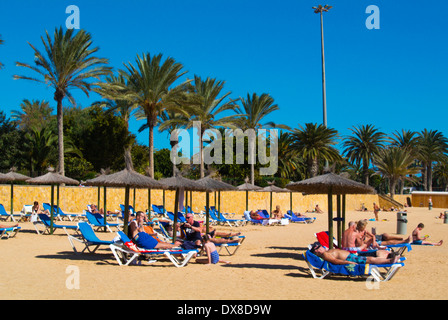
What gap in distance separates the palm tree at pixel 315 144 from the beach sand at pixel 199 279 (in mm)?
31041

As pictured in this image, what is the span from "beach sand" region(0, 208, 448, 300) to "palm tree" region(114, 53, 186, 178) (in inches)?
639

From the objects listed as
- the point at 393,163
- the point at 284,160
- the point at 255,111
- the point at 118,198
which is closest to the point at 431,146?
the point at 393,163

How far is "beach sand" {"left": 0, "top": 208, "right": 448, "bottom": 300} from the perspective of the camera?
659 centimetres

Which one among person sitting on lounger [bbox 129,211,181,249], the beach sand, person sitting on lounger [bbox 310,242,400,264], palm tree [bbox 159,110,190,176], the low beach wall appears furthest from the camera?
palm tree [bbox 159,110,190,176]

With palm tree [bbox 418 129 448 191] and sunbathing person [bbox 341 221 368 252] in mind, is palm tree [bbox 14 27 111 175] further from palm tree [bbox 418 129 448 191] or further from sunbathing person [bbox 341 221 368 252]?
palm tree [bbox 418 129 448 191]

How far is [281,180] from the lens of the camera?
42438mm

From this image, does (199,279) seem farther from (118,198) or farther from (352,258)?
(118,198)

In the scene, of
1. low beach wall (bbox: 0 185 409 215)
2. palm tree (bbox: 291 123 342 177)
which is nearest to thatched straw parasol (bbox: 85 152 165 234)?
low beach wall (bbox: 0 185 409 215)

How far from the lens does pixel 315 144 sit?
1677 inches

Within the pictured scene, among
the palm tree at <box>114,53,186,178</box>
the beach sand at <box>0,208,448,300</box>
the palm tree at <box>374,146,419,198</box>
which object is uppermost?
the palm tree at <box>114,53,186,178</box>

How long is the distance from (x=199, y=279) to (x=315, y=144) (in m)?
35.8

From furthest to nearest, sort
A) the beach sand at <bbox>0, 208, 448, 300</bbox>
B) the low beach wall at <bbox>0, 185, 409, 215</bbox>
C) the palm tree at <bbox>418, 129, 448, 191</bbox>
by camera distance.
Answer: the palm tree at <bbox>418, 129, 448, 191</bbox>
the low beach wall at <bbox>0, 185, 409, 215</bbox>
the beach sand at <bbox>0, 208, 448, 300</bbox>

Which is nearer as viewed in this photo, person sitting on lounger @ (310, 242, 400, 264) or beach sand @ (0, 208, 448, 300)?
beach sand @ (0, 208, 448, 300)

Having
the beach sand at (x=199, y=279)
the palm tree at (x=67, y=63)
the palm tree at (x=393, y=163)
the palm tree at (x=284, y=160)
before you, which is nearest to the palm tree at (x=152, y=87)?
the palm tree at (x=67, y=63)
